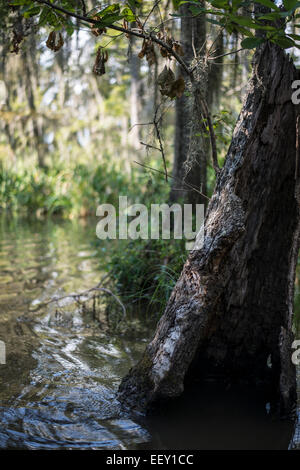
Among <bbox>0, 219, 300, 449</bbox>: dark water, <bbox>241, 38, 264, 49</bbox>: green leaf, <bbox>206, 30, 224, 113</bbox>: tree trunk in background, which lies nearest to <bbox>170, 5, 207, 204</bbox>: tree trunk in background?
<bbox>206, 30, 224, 113</bbox>: tree trunk in background

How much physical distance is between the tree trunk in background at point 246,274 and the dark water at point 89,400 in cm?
17

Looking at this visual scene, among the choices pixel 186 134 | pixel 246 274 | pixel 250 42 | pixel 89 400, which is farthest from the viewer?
pixel 186 134

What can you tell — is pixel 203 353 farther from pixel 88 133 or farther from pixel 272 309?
pixel 88 133

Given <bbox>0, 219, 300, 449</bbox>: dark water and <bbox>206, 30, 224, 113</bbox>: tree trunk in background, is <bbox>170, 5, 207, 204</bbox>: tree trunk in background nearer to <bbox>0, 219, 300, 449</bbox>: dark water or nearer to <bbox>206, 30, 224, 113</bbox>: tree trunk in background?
Answer: <bbox>206, 30, 224, 113</bbox>: tree trunk in background

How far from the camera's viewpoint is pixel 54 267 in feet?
22.4

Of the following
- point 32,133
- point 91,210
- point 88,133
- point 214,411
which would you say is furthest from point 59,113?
point 214,411

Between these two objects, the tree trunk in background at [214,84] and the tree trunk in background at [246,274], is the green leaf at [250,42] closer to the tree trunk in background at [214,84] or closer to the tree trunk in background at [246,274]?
the tree trunk in background at [246,274]

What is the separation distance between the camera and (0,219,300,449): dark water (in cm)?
248

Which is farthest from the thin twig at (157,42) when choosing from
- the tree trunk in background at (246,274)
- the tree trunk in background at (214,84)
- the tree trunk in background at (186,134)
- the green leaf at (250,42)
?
the tree trunk in background at (214,84)

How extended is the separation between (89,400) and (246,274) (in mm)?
1304

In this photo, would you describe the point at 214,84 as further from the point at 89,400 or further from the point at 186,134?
the point at 89,400

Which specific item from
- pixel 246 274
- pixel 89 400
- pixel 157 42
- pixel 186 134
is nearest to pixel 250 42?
pixel 157 42

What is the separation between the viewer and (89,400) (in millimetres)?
2918

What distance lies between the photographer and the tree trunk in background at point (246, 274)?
8.70 feet
